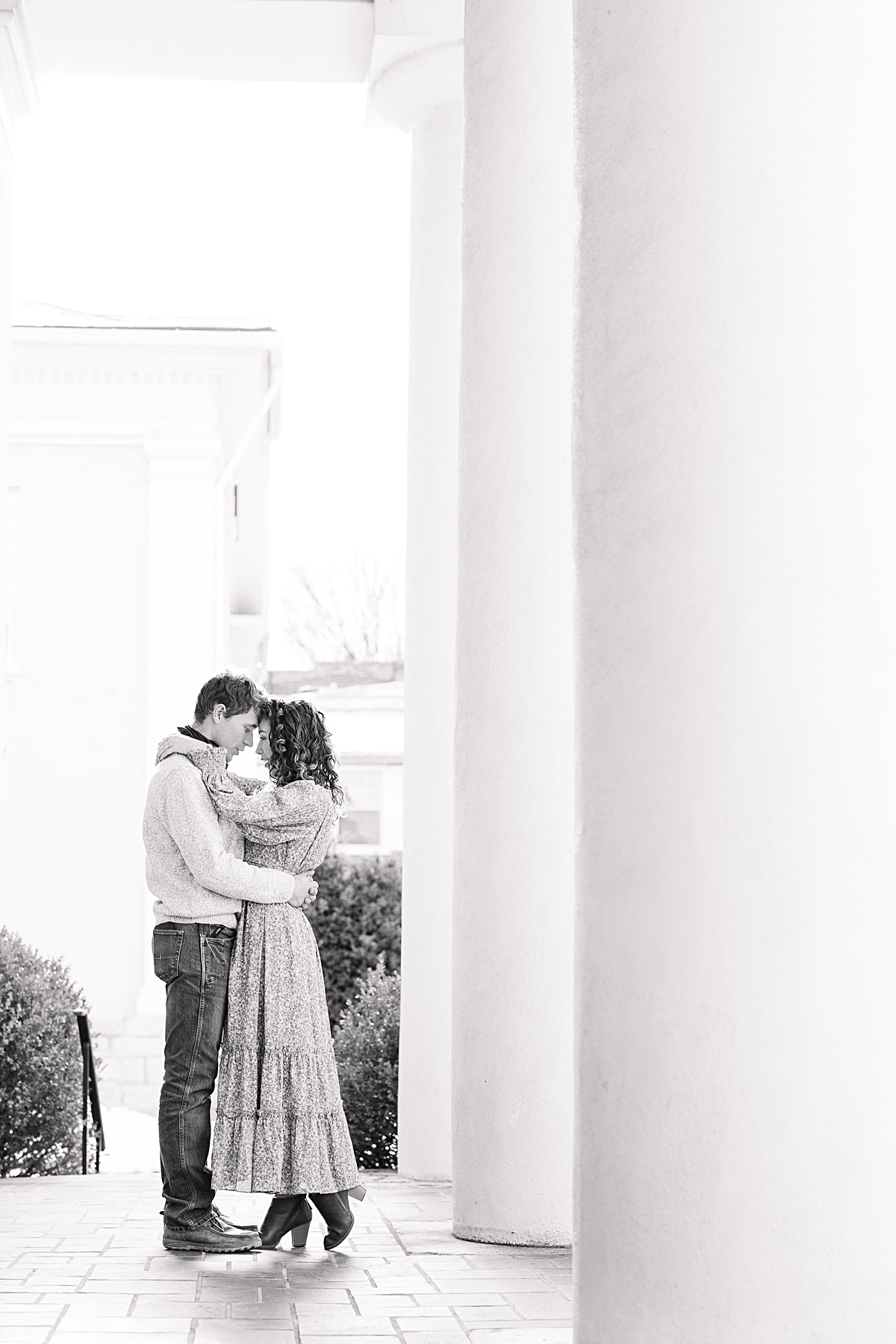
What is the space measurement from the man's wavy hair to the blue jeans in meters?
0.76

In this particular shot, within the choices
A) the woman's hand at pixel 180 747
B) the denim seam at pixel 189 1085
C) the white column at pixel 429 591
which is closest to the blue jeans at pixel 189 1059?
the denim seam at pixel 189 1085

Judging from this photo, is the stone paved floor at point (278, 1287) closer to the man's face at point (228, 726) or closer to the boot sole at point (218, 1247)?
the boot sole at point (218, 1247)

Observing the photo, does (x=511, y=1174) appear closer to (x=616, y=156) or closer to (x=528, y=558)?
(x=528, y=558)

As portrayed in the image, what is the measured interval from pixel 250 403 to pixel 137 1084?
242 inches

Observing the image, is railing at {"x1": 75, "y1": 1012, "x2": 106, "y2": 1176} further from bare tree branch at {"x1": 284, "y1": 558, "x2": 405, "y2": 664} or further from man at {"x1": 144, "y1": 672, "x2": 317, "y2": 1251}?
bare tree branch at {"x1": 284, "y1": 558, "x2": 405, "y2": 664}

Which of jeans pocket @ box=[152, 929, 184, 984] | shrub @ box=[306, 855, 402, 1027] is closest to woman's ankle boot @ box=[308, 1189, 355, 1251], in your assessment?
jeans pocket @ box=[152, 929, 184, 984]

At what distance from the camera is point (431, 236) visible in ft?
27.3

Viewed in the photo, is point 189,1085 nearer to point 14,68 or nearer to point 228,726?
point 228,726

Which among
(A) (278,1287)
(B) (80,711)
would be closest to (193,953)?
→ (A) (278,1287)

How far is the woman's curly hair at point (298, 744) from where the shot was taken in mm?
5770

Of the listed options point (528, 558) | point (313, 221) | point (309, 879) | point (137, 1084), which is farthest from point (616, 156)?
point (313, 221)

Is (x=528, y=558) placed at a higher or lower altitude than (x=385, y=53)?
lower

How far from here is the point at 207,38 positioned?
850cm

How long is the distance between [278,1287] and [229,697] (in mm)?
1971
